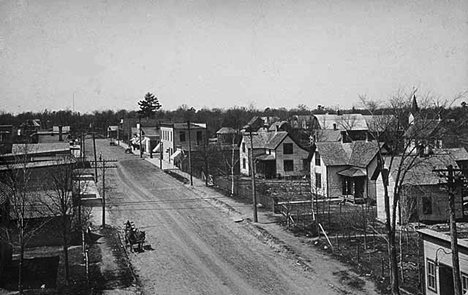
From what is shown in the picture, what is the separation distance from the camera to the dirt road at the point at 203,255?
19.6 metres

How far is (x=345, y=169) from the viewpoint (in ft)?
128

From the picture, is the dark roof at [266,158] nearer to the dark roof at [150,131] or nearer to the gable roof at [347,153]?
the gable roof at [347,153]

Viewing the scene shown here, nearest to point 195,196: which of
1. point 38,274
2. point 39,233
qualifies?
point 39,233

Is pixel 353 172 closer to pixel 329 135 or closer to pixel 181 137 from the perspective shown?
pixel 181 137

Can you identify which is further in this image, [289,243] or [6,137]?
[6,137]

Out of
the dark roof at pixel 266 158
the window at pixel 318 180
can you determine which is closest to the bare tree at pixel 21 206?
the window at pixel 318 180

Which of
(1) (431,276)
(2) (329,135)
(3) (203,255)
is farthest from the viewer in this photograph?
(2) (329,135)

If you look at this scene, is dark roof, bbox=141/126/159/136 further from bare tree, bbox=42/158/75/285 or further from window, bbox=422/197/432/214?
window, bbox=422/197/432/214

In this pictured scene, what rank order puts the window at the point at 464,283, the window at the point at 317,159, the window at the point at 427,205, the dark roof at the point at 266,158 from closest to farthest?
the window at the point at 464,283
the window at the point at 427,205
the window at the point at 317,159
the dark roof at the point at 266,158

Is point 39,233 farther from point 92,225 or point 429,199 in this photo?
point 429,199

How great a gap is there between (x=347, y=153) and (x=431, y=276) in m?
22.8

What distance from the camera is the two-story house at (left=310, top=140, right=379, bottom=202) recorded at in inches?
1457

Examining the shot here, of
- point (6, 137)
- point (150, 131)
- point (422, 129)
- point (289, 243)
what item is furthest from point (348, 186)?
point (150, 131)

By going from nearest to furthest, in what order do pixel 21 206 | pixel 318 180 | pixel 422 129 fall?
pixel 422 129
pixel 21 206
pixel 318 180
